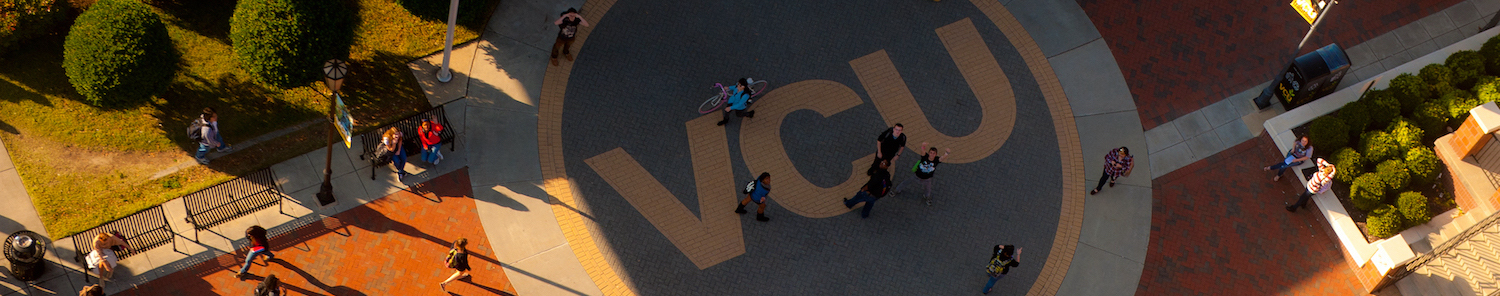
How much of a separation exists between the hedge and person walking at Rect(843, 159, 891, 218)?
8.76 m

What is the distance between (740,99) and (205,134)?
9387 millimetres

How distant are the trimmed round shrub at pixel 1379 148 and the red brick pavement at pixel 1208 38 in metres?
2.67

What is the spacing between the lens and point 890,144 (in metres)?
18.4

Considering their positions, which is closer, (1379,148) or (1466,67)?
(1379,148)

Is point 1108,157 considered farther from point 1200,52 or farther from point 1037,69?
point 1200,52

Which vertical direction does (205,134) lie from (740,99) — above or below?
below

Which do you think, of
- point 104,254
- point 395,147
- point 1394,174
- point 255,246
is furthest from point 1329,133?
point 104,254

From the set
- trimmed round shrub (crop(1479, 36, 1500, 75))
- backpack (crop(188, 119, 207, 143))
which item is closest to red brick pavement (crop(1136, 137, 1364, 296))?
trimmed round shrub (crop(1479, 36, 1500, 75))

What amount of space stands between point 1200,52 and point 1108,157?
453 centimetres

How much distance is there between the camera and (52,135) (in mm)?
19188

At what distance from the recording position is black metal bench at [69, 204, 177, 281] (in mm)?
17594

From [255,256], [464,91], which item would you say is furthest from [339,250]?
[464,91]

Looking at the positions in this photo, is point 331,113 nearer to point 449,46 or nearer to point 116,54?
point 449,46

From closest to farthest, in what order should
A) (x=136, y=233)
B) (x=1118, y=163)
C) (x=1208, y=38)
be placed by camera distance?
(x=136, y=233) → (x=1118, y=163) → (x=1208, y=38)
